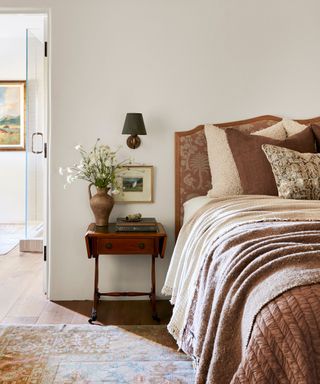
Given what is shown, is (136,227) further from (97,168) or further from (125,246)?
(97,168)

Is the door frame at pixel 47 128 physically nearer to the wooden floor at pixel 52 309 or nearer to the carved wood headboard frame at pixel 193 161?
the wooden floor at pixel 52 309

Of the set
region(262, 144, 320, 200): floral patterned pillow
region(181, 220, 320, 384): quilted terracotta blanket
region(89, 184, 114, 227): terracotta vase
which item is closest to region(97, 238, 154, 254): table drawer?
region(89, 184, 114, 227): terracotta vase

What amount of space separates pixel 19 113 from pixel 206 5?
14.5ft

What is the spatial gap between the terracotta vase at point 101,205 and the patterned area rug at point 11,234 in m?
2.10

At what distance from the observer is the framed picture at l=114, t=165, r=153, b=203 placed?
3.65 metres

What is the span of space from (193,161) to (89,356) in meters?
1.53

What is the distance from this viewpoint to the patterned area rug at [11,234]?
5.38 metres

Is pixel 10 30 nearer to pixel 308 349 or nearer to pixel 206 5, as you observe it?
pixel 206 5

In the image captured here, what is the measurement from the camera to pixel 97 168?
3.47 meters

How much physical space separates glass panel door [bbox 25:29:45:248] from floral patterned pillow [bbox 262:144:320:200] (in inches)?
107

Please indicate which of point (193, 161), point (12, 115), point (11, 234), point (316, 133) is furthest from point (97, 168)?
point (12, 115)

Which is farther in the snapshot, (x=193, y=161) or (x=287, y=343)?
(x=193, y=161)

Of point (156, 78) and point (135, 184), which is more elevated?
point (156, 78)

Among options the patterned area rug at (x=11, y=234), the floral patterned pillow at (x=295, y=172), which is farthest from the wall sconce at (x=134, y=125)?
the patterned area rug at (x=11, y=234)
